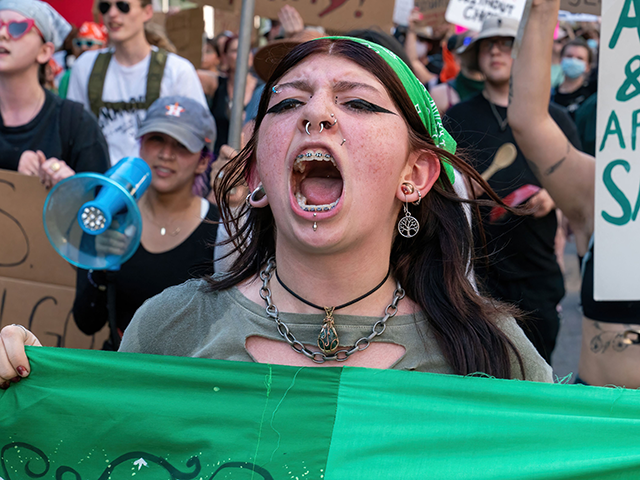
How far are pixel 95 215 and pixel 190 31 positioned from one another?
3528 mm

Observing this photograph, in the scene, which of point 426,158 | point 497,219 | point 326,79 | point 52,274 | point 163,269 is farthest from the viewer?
point 497,219

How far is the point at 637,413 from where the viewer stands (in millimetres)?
1416

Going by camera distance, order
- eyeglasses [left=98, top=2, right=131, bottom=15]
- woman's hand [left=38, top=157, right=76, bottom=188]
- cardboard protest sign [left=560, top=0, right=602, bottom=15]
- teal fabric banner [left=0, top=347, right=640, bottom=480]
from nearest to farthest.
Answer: teal fabric banner [left=0, top=347, right=640, bottom=480] < woman's hand [left=38, top=157, right=76, bottom=188] < cardboard protest sign [left=560, top=0, right=602, bottom=15] < eyeglasses [left=98, top=2, right=131, bottom=15]

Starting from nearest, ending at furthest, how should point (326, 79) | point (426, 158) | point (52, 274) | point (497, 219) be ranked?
1. point (326, 79)
2. point (426, 158)
3. point (52, 274)
4. point (497, 219)

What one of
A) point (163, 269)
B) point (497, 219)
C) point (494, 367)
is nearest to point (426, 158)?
point (494, 367)

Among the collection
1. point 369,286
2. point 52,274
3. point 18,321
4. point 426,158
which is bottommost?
point 18,321

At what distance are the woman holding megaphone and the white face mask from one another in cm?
499

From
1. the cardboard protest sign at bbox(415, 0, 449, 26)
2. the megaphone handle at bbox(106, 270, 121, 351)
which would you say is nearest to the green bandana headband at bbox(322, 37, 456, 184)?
the megaphone handle at bbox(106, 270, 121, 351)

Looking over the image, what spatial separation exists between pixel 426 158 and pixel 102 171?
2105mm

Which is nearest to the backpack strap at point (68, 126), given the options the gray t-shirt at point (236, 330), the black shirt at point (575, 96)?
the gray t-shirt at point (236, 330)

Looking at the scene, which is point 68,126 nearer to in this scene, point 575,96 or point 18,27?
point 18,27

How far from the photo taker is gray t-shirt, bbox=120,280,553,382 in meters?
1.54

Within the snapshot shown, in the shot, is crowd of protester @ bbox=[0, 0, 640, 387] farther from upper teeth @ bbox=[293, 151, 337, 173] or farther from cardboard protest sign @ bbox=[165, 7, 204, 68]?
cardboard protest sign @ bbox=[165, 7, 204, 68]

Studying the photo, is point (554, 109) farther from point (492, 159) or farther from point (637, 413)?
point (637, 413)
